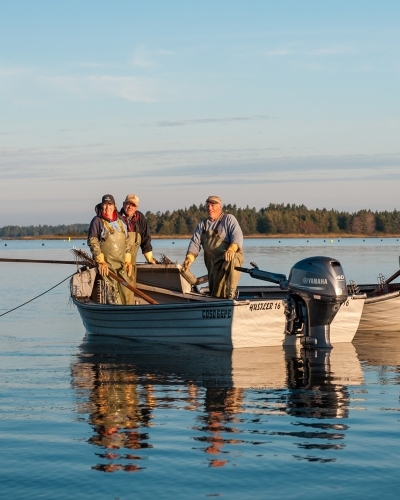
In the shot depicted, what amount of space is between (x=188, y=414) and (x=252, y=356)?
4.14m

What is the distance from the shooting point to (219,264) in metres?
14.1

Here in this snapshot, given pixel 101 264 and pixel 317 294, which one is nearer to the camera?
pixel 317 294

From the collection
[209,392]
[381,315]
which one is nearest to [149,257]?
[381,315]

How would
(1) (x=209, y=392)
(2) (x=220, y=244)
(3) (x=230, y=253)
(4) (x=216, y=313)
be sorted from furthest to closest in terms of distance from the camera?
(2) (x=220, y=244), (3) (x=230, y=253), (4) (x=216, y=313), (1) (x=209, y=392)

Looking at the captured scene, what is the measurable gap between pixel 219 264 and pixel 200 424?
6.25 meters

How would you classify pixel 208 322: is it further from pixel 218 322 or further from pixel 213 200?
pixel 213 200

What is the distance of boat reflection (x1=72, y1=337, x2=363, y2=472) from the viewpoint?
7.37 metres

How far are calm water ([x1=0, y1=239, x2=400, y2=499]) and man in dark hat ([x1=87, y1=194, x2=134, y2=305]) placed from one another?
5.71 ft

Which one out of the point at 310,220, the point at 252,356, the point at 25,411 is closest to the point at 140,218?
the point at 252,356

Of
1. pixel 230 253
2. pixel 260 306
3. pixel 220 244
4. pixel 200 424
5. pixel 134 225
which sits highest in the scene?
pixel 134 225

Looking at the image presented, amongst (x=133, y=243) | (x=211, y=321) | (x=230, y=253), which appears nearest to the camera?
(x=211, y=321)

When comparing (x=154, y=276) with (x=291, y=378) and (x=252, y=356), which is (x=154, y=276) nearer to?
(x=252, y=356)

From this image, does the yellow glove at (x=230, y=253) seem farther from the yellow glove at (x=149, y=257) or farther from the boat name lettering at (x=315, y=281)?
the yellow glove at (x=149, y=257)

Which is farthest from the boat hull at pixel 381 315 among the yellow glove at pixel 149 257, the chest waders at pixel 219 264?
the yellow glove at pixel 149 257
